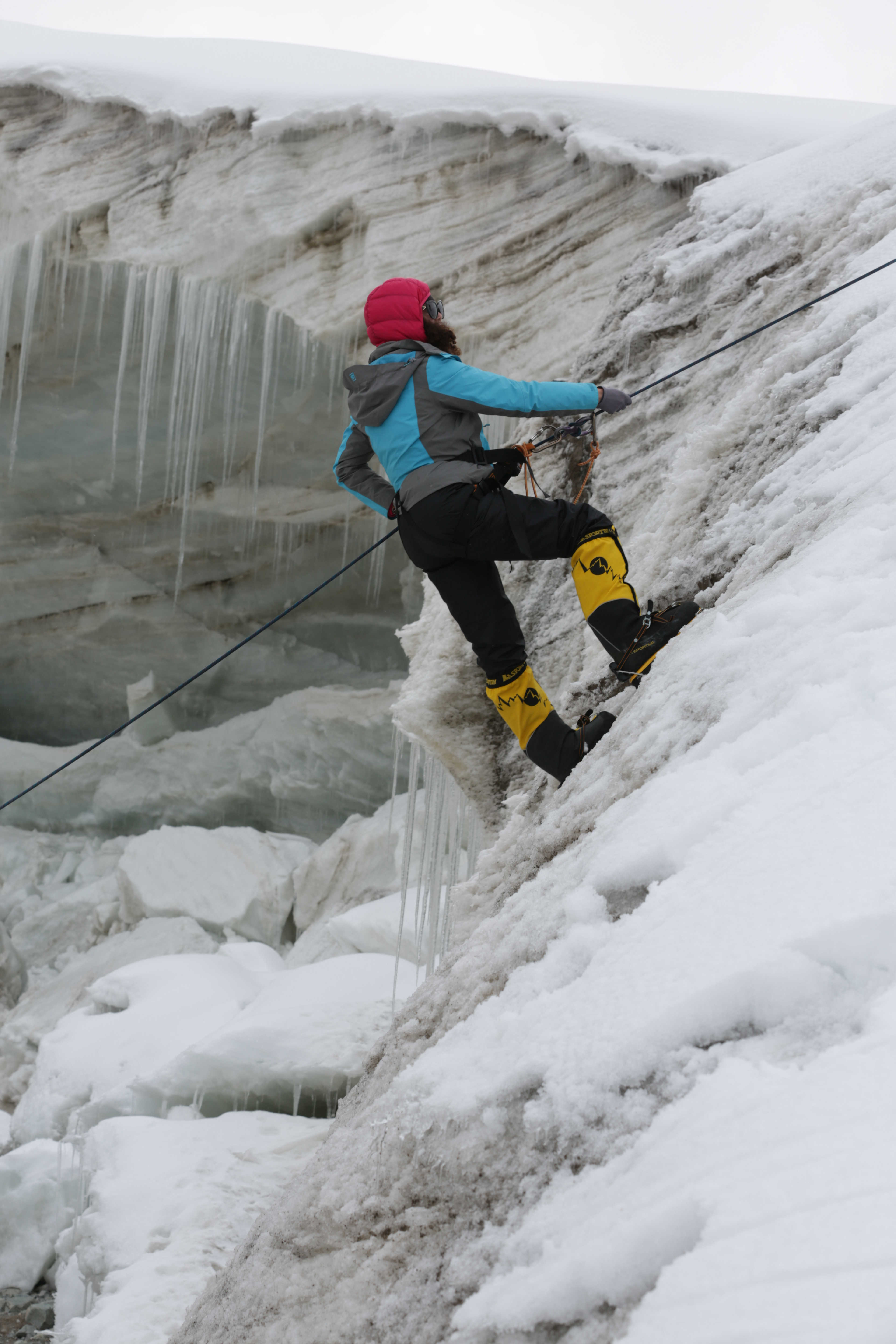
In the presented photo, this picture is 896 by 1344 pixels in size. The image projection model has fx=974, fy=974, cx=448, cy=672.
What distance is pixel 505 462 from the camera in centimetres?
287

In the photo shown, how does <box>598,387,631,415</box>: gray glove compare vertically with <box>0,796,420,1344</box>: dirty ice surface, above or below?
above

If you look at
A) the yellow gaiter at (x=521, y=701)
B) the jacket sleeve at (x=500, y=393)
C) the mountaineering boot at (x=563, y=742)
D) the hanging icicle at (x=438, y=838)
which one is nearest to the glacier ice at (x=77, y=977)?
the hanging icicle at (x=438, y=838)

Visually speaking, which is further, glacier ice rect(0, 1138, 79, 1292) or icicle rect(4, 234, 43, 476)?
icicle rect(4, 234, 43, 476)

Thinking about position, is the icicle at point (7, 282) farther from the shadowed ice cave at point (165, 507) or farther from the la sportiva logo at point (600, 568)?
the la sportiva logo at point (600, 568)

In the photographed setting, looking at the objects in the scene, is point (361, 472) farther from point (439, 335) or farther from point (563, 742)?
point (563, 742)

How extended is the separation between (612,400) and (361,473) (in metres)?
0.97

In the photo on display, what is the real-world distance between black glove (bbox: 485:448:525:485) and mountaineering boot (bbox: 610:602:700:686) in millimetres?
612

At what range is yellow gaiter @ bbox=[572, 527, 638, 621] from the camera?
268 centimetres

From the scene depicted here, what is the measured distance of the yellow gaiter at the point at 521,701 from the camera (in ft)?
9.41

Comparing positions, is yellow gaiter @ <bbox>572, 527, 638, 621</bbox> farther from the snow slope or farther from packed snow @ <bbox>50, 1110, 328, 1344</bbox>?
packed snow @ <bbox>50, 1110, 328, 1344</bbox>

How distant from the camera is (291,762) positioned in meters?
9.91

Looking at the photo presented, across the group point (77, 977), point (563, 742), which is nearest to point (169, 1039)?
point (77, 977)

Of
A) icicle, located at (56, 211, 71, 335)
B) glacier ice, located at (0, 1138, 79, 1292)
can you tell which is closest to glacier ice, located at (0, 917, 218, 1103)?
glacier ice, located at (0, 1138, 79, 1292)

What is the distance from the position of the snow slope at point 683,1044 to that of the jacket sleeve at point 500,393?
2.13 feet
